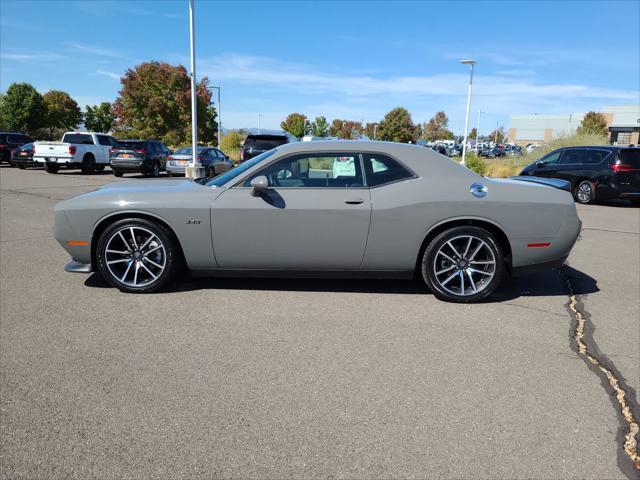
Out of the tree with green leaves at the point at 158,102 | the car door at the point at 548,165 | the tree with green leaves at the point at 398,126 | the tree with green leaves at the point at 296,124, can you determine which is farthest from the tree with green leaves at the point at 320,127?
the car door at the point at 548,165

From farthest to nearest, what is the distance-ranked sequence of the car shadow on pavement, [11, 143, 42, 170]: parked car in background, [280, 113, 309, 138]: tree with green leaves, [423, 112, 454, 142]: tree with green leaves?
1. [423, 112, 454, 142]: tree with green leaves
2. [280, 113, 309, 138]: tree with green leaves
3. [11, 143, 42, 170]: parked car in background
4. the car shadow on pavement

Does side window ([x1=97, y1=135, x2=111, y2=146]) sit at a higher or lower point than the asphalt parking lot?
higher

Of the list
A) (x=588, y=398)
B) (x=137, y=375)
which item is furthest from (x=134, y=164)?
(x=588, y=398)

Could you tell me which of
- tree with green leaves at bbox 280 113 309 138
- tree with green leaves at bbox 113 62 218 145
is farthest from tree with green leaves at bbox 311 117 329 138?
tree with green leaves at bbox 113 62 218 145

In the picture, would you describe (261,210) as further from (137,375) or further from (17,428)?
(17,428)

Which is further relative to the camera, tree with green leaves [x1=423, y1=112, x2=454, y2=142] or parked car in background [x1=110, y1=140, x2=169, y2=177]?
tree with green leaves [x1=423, y1=112, x2=454, y2=142]

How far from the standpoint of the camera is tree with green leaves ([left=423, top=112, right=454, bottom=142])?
100 meters

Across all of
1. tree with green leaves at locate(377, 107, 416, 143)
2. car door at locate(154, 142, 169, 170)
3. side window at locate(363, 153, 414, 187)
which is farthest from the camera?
tree with green leaves at locate(377, 107, 416, 143)

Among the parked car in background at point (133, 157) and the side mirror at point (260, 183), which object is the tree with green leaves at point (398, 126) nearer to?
the parked car in background at point (133, 157)

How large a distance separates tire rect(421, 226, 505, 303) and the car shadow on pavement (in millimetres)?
252

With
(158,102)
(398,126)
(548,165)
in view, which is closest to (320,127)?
(398,126)

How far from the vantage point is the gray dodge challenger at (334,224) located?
14.9 feet

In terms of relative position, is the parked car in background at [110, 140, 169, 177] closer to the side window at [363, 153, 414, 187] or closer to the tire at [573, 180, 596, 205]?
the tire at [573, 180, 596, 205]

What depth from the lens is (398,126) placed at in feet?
206
